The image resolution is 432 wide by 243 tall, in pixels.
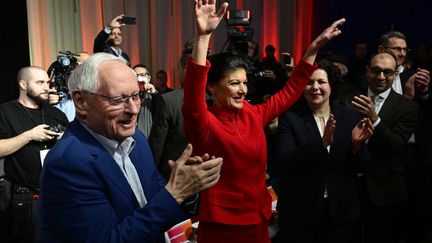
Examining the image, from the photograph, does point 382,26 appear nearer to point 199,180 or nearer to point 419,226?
point 419,226

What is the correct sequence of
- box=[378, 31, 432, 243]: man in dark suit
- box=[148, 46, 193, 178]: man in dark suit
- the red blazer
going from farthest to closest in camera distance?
box=[378, 31, 432, 243]: man in dark suit < box=[148, 46, 193, 178]: man in dark suit < the red blazer

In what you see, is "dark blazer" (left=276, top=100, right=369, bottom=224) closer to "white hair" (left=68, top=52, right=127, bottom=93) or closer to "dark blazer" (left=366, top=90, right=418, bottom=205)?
"dark blazer" (left=366, top=90, right=418, bottom=205)

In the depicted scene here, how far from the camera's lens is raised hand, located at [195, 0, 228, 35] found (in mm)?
1471

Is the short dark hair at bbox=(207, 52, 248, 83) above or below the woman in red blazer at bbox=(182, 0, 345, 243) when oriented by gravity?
above

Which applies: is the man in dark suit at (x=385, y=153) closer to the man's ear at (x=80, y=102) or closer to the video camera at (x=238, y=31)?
the video camera at (x=238, y=31)

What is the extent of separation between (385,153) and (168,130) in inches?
49.8

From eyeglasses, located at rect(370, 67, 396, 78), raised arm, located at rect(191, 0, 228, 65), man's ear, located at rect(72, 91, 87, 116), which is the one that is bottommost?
eyeglasses, located at rect(370, 67, 396, 78)

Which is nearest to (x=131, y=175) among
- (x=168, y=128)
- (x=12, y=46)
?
(x=168, y=128)

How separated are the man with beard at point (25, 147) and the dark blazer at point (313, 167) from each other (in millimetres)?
1329

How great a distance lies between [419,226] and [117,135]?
8.40 ft

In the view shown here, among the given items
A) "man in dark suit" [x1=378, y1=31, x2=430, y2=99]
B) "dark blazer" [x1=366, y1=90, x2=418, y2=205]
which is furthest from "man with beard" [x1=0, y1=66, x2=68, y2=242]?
"man in dark suit" [x1=378, y1=31, x2=430, y2=99]

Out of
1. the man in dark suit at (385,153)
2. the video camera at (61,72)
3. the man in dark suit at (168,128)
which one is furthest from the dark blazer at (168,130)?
the man in dark suit at (385,153)

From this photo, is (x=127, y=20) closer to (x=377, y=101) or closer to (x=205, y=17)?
(x=377, y=101)

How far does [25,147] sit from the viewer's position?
8.04ft
